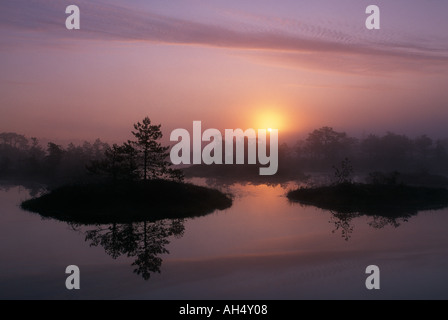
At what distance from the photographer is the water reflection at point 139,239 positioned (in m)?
22.6

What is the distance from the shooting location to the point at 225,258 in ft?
76.8

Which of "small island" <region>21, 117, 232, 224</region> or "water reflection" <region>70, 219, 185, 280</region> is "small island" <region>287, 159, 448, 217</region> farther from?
"water reflection" <region>70, 219, 185, 280</region>

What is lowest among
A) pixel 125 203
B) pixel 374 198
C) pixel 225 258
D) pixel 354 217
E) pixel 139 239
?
pixel 225 258

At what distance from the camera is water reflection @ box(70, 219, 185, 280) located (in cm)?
2264

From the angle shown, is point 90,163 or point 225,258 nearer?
point 225,258

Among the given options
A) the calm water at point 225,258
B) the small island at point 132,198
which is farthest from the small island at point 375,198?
the small island at point 132,198

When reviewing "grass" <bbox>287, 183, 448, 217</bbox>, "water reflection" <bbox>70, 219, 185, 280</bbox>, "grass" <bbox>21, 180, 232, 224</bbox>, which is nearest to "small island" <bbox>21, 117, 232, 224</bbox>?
"grass" <bbox>21, 180, 232, 224</bbox>

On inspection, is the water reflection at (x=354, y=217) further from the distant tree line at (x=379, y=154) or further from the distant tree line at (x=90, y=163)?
→ the distant tree line at (x=379, y=154)

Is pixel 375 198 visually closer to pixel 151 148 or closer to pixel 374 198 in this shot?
pixel 374 198

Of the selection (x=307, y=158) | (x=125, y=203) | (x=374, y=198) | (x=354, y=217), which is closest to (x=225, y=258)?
(x=125, y=203)

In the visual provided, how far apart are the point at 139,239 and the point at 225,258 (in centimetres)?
832

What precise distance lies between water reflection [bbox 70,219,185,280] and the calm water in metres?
0.07

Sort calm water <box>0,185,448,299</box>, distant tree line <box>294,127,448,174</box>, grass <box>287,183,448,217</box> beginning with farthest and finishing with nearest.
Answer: distant tree line <box>294,127,448,174</box> < grass <box>287,183,448,217</box> < calm water <box>0,185,448,299</box>

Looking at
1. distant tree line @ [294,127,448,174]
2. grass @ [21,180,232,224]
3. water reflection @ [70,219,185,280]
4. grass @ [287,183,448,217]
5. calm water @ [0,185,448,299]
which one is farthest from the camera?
distant tree line @ [294,127,448,174]
